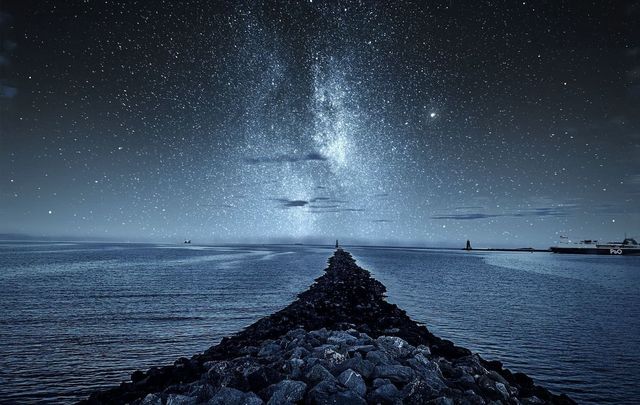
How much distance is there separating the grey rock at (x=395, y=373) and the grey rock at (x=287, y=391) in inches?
56.9

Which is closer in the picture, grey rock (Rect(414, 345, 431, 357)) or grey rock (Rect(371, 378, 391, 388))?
grey rock (Rect(371, 378, 391, 388))

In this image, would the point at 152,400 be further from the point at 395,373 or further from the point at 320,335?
the point at 320,335

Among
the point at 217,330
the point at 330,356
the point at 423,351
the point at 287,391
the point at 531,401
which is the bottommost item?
the point at 217,330

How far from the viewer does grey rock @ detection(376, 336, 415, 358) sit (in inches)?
316

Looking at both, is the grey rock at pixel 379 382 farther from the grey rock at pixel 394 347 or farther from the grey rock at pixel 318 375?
the grey rock at pixel 394 347

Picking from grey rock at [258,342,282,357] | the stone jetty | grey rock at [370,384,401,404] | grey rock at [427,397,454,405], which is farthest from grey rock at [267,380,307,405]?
grey rock at [258,342,282,357]

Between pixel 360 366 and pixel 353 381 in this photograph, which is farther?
pixel 360 366

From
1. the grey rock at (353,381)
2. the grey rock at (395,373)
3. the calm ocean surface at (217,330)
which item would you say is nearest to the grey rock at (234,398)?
the grey rock at (353,381)

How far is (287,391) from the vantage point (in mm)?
5781

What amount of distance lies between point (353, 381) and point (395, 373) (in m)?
0.84

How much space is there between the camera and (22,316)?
18.4 metres

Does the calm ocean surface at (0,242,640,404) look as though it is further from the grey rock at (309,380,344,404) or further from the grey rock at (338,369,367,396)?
the grey rock at (338,369,367,396)

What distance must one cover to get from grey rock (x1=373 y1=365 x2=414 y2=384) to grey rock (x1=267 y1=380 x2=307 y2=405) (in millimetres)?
1446


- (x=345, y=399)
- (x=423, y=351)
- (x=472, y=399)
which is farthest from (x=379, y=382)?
(x=423, y=351)
